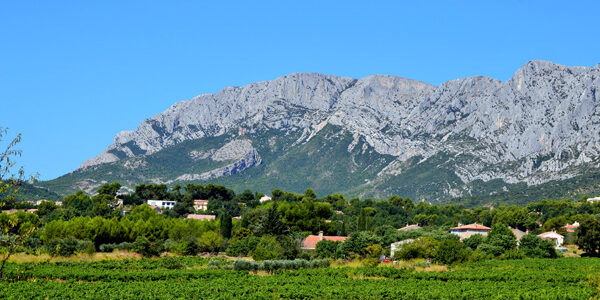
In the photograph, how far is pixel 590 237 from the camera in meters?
79.6

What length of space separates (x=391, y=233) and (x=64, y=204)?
75383mm

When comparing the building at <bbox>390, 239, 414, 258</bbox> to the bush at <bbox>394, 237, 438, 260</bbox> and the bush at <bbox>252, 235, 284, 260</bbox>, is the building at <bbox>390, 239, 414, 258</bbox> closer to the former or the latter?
the bush at <bbox>394, 237, 438, 260</bbox>

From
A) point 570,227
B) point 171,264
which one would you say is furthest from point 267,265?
point 570,227

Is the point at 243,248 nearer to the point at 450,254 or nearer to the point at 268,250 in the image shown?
the point at 268,250

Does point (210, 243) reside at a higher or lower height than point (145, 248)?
higher

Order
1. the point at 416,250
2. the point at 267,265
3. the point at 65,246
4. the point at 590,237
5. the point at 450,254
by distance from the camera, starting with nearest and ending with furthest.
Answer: the point at 267,265, the point at 65,246, the point at 450,254, the point at 416,250, the point at 590,237

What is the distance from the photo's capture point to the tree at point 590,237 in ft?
260

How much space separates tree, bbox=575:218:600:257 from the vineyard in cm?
1866

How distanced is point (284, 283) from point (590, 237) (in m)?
51.2

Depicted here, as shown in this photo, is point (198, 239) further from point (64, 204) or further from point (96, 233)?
point (64, 204)

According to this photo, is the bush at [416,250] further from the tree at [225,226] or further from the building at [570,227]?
the building at [570,227]

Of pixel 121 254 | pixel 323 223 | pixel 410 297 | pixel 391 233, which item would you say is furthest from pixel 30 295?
pixel 323 223

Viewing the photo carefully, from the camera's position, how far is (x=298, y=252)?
7588cm

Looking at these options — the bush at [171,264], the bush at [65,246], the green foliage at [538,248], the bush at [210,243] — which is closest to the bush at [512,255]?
the green foliage at [538,248]
